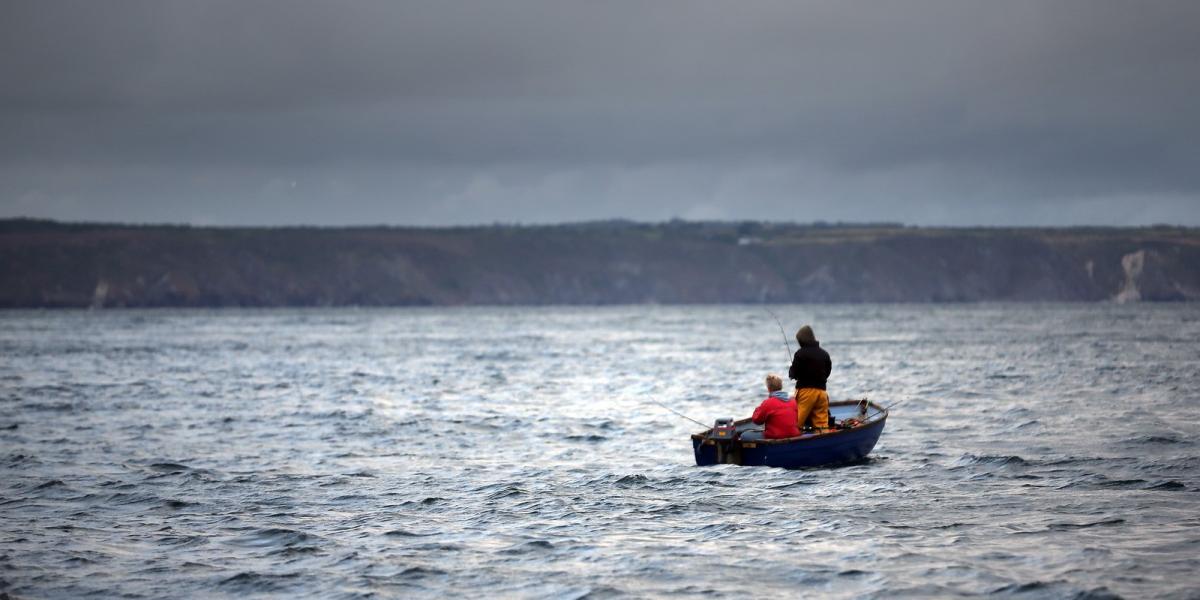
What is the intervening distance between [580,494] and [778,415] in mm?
3976

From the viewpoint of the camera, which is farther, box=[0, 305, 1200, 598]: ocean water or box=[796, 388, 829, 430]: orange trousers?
box=[796, 388, 829, 430]: orange trousers

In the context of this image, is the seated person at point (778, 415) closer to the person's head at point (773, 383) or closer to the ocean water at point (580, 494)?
the person's head at point (773, 383)

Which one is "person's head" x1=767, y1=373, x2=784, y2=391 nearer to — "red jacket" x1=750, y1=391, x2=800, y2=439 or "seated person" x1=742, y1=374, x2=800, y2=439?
"seated person" x1=742, y1=374, x2=800, y2=439

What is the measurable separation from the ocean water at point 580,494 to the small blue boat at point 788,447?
0.31 meters

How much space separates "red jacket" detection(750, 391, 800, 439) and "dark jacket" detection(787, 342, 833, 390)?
0.45 metres

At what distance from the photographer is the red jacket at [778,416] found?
2306 cm

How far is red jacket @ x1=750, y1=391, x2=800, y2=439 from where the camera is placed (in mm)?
23062

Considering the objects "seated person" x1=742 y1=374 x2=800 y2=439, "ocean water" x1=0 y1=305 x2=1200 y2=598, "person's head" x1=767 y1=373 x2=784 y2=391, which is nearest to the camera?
"ocean water" x1=0 y1=305 x2=1200 y2=598

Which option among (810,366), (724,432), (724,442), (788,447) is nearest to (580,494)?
(724,442)

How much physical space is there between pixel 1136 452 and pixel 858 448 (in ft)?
17.4

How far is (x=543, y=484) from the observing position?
2275cm

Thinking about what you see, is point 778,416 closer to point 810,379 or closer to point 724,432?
point 810,379

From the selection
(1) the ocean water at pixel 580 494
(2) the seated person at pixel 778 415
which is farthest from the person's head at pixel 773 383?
(1) the ocean water at pixel 580 494

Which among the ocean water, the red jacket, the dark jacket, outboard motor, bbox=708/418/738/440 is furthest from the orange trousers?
outboard motor, bbox=708/418/738/440
